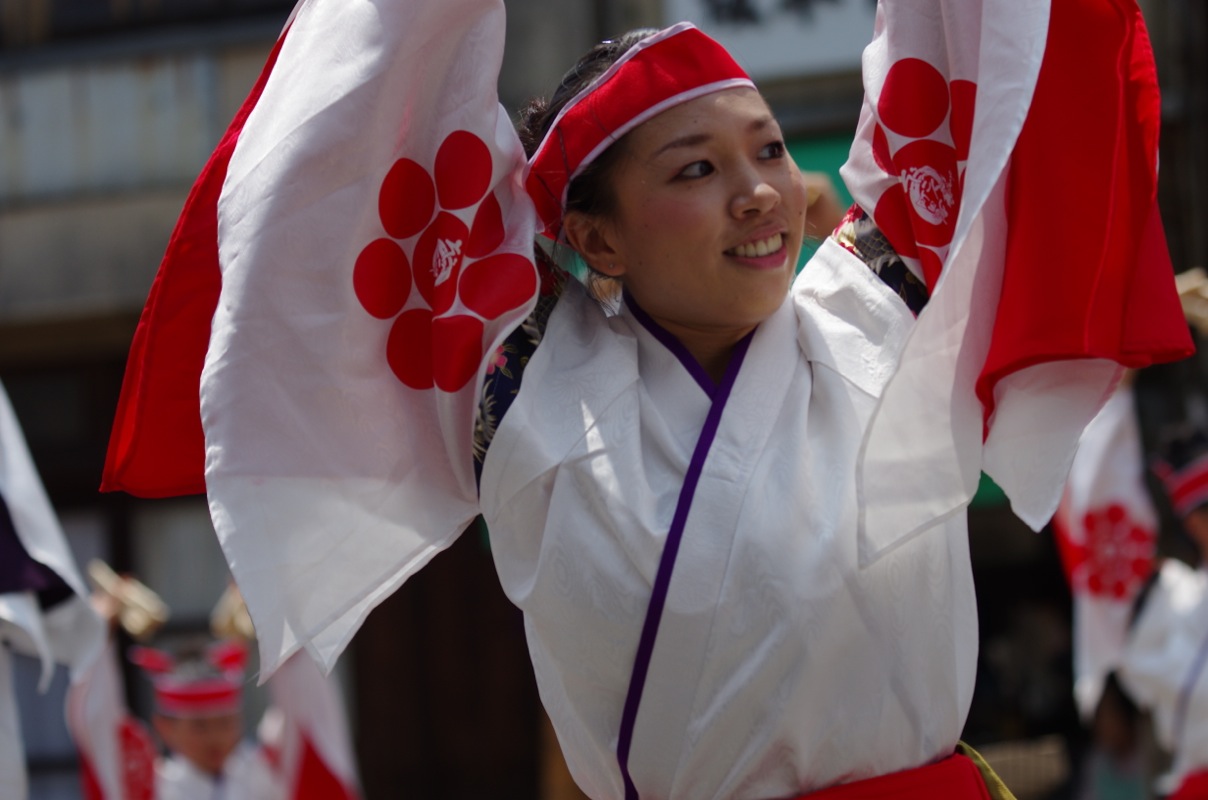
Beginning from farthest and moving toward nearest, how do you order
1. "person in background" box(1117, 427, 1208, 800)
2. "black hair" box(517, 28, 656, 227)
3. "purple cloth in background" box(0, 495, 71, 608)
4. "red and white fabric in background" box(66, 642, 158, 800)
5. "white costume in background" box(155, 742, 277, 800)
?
"white costume in background" box(155, 742, 277, 800), "red and white fabric in background" box(66, 642, 158, 800), "person in background" box(1117, 427, 1208, 800), "purple cloth in background" box(0, 495, 71, 608), "black hair" box(517, 28, 656, 227)

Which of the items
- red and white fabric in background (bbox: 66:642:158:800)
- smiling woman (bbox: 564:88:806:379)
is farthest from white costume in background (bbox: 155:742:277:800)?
smiling woman (bbox: 564:88:806:379)

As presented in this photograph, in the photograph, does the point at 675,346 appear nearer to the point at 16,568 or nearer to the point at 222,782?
the point at 16,568

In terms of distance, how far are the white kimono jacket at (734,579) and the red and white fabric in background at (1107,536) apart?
3.49 meters

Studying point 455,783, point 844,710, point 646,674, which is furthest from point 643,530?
point 455,783

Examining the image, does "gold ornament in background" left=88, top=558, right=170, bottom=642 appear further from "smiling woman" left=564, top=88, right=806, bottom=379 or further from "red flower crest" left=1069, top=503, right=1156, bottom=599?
"smiling woman" left=564, top=88, right=806, bottom=379

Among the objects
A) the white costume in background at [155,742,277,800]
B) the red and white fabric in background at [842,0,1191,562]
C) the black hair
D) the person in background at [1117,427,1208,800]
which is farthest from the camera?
the white costume in background at [155,742,277,800]

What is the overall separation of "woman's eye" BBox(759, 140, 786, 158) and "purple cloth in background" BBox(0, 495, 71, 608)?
213cm

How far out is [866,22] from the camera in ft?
19.7

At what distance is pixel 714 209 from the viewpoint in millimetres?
1805

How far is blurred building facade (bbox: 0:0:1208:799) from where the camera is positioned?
6.16 m

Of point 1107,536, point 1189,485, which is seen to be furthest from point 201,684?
point 1189,485

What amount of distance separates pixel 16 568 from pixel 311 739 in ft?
7.88

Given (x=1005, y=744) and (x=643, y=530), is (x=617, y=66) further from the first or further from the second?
(x=1005, y=744)

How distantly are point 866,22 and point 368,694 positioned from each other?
3373 mm
